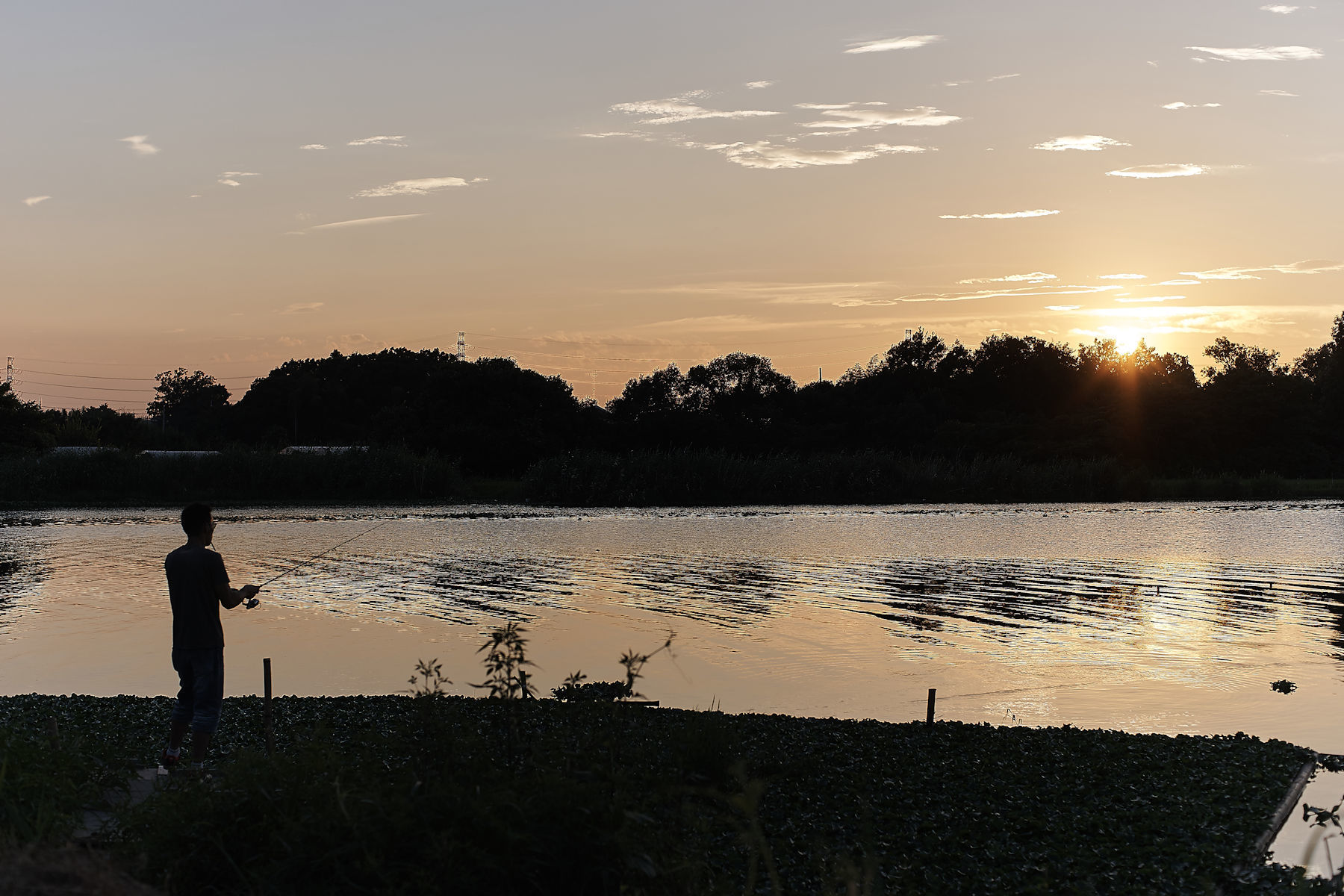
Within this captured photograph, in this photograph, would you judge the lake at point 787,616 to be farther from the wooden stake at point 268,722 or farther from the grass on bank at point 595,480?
the grass on bank at point 595,480

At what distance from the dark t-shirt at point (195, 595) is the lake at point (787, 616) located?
4.21 metres

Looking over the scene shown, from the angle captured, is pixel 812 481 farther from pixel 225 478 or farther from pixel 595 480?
pixel 225 478

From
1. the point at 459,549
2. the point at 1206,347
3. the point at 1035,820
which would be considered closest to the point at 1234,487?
the point at 459,549

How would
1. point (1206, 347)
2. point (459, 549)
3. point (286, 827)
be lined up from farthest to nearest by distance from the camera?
1. point (1206, 347)
2. point (459, 549)
3. point (286, 827)

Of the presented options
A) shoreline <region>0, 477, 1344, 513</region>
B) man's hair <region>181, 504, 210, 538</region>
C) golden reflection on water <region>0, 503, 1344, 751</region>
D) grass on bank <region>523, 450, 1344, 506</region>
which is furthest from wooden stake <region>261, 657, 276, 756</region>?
grass on bank <region>523, 450, 1344, 506</region>

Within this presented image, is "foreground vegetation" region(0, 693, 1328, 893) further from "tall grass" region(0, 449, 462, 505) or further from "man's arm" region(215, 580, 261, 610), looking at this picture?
"tall grass" region(0, 449, 462, 505)

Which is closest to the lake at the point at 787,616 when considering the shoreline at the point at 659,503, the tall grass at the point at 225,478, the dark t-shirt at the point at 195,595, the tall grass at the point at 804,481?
the dark t-shirt at the point at 195,595

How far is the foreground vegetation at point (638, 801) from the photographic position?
473 cm

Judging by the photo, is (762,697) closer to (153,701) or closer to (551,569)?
(153,701)

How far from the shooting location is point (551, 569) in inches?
942

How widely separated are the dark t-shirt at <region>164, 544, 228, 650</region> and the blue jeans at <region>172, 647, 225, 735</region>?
0.24 feet

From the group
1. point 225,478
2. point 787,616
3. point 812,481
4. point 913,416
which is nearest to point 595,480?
point 812,481

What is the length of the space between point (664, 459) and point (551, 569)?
80.9 feet

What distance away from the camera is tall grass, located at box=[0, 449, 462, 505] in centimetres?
4869
